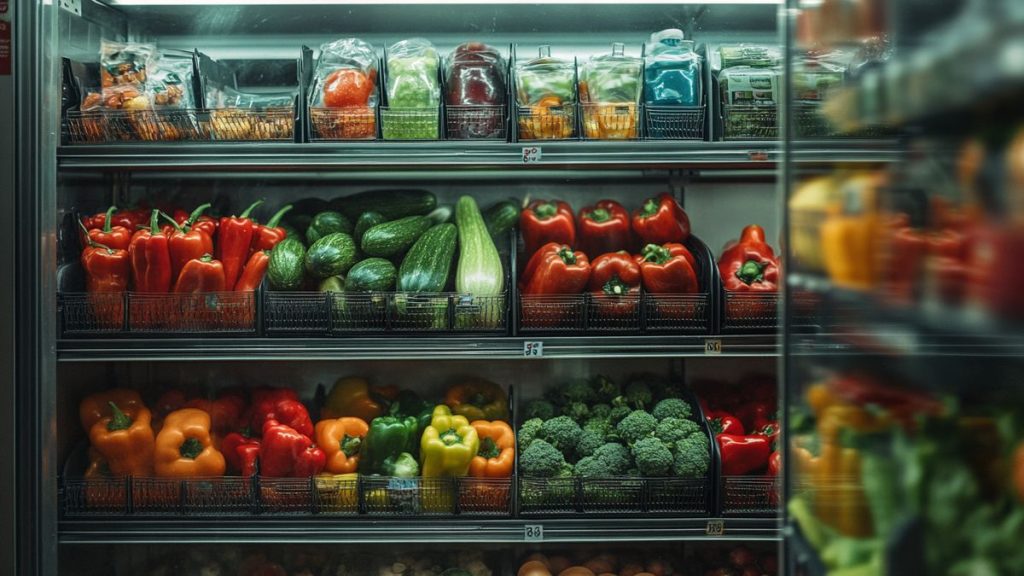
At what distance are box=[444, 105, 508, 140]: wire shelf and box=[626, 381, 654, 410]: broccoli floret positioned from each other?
976 mm

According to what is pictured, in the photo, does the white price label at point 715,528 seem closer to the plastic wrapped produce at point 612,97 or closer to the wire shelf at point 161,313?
the plastic wrapped produce at point 612,97

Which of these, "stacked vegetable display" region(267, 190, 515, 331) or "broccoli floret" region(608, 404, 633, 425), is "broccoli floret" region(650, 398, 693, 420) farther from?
"stacked vegetable display" region(267, 190, 515, 331)

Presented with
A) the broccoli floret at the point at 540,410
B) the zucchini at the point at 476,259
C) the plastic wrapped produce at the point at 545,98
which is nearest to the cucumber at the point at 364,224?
the zucchini at the point at 476,259

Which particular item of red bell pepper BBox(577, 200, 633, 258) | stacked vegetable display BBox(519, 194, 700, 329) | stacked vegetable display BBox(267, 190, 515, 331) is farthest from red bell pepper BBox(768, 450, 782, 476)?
stacked vegetable display BBox(267, 190, 515, 331)

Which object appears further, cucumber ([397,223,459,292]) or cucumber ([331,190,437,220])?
cucumber ([331,190,437,220])

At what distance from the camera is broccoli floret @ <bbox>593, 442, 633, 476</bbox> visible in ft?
9.70

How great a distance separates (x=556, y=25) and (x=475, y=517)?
175cm

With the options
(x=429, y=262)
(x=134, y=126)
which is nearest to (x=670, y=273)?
(x=429, y=262)

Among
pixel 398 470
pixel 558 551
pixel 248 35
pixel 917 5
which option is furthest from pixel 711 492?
pixel 248 35

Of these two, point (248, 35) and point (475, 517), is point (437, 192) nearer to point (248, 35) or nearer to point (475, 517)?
point (248, 35)

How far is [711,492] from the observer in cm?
292

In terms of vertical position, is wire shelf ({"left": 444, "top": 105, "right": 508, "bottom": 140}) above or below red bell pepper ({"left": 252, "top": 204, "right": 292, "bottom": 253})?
above

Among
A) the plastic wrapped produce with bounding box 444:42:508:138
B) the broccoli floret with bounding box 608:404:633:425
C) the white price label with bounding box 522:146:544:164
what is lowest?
the broccoli floret with bounding box 608:404:633:425

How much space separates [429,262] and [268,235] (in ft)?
1.90
